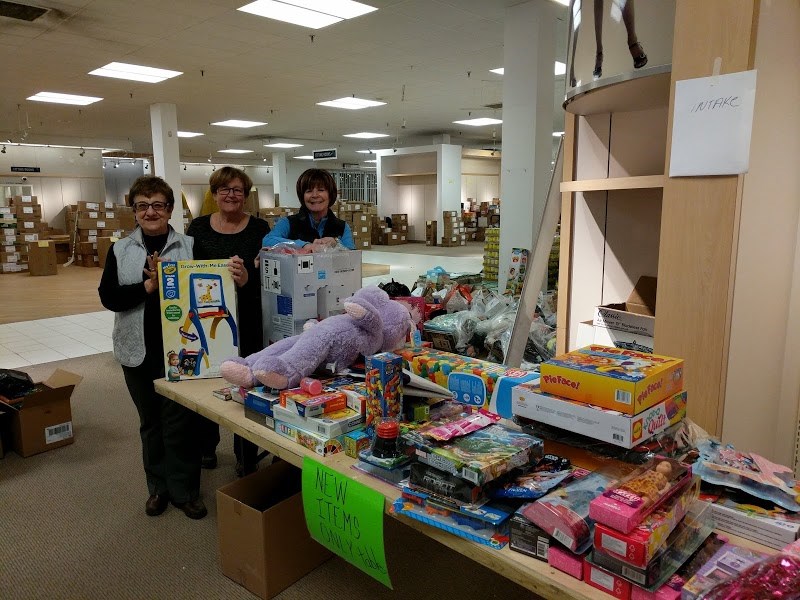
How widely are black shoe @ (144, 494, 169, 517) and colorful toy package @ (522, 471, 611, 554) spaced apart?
2.10 metres

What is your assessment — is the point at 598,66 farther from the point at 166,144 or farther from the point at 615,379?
the point at 166,144

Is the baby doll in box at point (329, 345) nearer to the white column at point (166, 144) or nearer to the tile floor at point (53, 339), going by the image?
the tile floor at point (53, 339)

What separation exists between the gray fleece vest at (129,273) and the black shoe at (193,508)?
0.70 meters

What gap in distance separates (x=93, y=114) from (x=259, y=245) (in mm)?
10970

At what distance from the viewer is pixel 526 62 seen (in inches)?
218

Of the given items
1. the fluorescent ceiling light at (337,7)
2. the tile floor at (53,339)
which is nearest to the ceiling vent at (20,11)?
the fluorescent ceiling light at (337,7)

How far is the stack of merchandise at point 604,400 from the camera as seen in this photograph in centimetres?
104

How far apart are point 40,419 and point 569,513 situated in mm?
3262

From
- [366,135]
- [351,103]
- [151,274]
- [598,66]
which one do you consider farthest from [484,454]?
[366,135]

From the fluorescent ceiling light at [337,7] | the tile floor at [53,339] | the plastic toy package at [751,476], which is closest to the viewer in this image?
the plastic toy package at [751,476]

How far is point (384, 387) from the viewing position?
130 centimetres

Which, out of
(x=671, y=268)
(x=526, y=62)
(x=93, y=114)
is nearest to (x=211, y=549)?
(x=671, y=268)

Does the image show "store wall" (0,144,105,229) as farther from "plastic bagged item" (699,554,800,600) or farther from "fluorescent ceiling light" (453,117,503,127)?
"plastic bagged item" (699,554,800,600)

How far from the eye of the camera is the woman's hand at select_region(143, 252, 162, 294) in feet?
6.97
